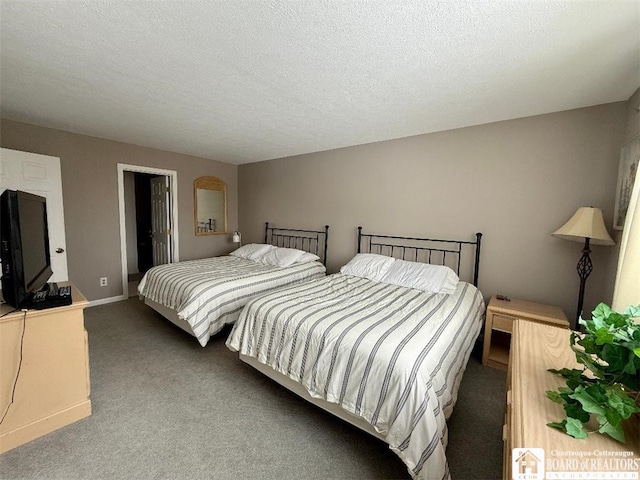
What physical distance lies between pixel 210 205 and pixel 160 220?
0.87 meters

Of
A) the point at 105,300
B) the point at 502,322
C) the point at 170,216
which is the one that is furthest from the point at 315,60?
the point at 105,300

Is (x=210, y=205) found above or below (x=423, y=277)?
above

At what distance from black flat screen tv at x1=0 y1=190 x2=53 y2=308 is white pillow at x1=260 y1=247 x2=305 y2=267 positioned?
234cm

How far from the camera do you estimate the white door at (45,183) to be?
9.00 feet

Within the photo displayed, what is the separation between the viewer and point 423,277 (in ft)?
8.85

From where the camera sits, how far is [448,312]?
2.01m

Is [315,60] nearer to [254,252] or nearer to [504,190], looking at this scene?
[504,190]

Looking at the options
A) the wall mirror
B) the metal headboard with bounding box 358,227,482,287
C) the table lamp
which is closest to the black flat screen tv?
the wall mirror

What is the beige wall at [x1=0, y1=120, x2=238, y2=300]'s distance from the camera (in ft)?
10.4

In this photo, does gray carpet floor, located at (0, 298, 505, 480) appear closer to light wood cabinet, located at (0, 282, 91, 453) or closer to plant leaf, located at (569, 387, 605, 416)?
light wood cabinet, located at (0, 282, 91, 453)

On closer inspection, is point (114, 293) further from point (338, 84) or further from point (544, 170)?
point (544, 170)

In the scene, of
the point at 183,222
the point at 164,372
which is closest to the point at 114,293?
the point at 183,222

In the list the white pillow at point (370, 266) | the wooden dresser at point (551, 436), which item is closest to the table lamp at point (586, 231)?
→ the wooden dresser at point (551, 436)

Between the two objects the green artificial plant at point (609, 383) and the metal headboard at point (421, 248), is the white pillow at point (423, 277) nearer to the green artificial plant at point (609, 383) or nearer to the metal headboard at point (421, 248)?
the metal headboard at point (421, 248)
